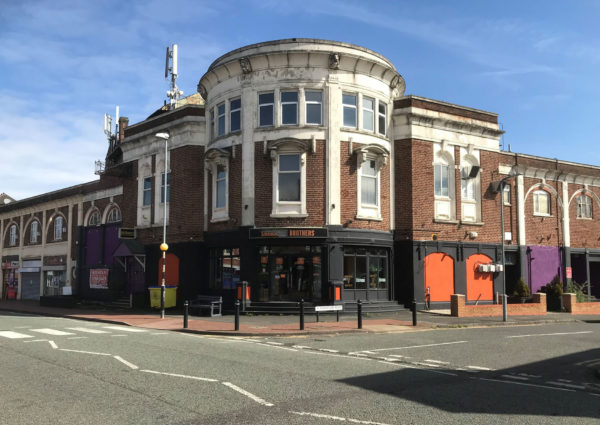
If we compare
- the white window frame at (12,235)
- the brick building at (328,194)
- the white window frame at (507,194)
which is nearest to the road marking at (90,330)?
the brick building at (328,194)

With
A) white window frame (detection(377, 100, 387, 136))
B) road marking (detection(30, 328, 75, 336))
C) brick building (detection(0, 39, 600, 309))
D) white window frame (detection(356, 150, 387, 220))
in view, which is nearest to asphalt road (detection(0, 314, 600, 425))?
road marking (detection(30, 328, 75, 336))

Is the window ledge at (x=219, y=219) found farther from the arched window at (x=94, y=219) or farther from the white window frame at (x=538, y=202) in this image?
the white window frame at (x=538, y=202)

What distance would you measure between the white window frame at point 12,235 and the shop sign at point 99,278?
20.8 metres

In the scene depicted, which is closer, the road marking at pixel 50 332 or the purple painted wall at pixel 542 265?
the road marking at pixel 50 332

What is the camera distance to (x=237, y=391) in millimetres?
8383

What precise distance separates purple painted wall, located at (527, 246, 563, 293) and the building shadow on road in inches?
816

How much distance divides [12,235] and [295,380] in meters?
48.6

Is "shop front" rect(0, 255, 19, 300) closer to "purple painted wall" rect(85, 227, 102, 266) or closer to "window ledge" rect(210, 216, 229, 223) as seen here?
"purple painted wall" rect(85, 227, 102, 266)

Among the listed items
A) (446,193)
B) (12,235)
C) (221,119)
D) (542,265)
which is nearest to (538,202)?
(542,265)

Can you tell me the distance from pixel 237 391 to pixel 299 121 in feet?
58.8

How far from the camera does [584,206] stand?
3528 cm

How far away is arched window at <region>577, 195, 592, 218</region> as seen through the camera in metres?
35.0

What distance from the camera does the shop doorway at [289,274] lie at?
24.2 meters

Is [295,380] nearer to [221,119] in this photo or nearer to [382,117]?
[382,117]
